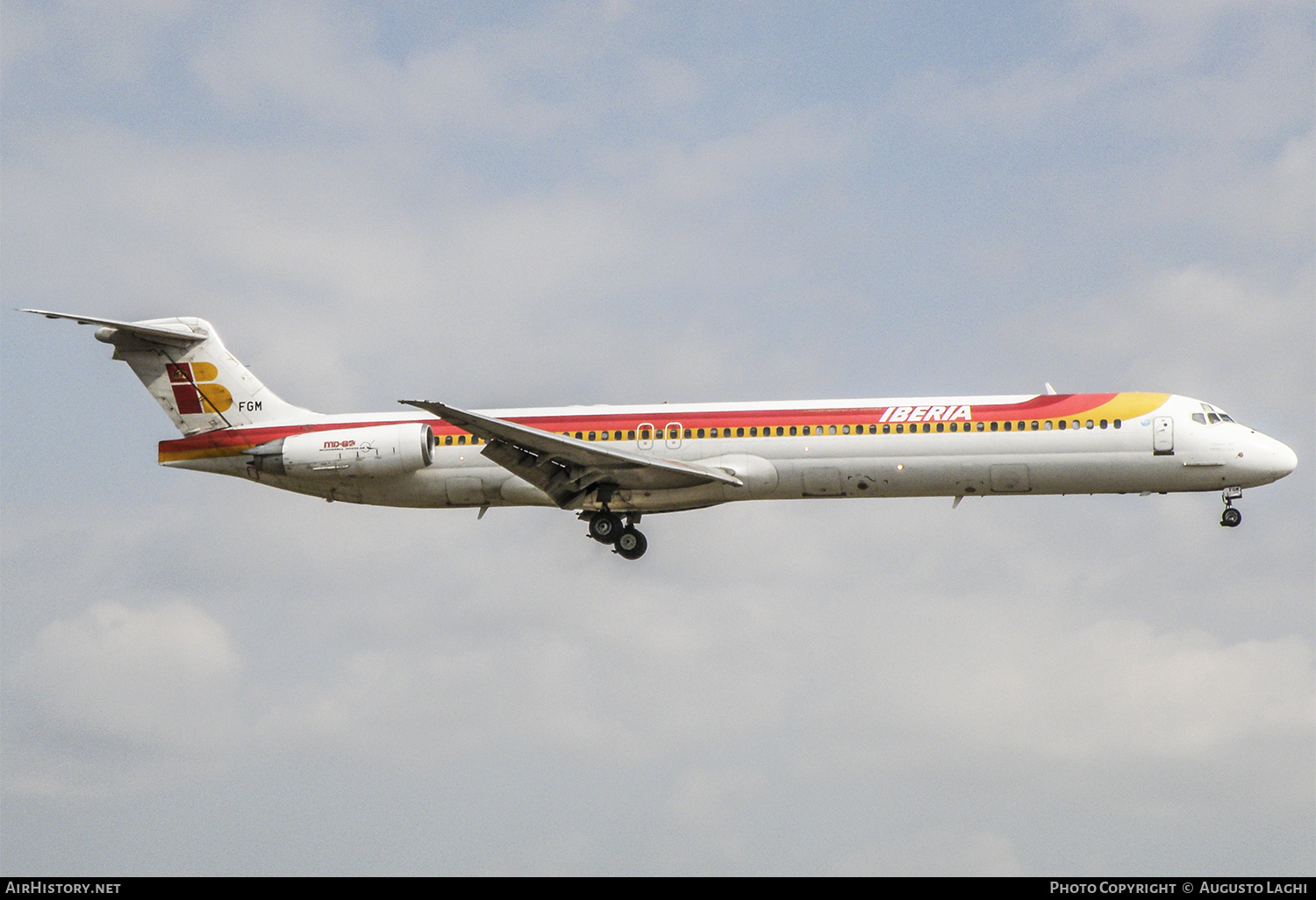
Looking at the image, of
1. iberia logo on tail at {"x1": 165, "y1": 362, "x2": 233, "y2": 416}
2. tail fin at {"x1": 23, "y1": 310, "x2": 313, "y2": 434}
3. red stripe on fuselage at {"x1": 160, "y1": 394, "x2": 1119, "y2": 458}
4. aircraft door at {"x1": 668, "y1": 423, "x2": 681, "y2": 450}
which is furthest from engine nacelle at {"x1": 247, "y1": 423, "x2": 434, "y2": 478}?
aircraft door at {"x1": 668, "y1": 423, "x2": 681, "y2": 450}

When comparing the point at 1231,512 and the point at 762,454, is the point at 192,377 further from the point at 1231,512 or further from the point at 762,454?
the point at 1231,512

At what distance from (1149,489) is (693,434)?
10.7 metres

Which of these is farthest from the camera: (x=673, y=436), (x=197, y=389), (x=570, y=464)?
(x=197, y=389)

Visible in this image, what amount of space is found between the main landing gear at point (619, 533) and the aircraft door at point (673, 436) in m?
2.11

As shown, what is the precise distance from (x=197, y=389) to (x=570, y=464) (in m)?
10.6

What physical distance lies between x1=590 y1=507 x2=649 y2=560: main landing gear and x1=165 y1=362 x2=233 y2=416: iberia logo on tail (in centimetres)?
1009

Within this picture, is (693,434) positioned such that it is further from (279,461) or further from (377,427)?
(279,461)

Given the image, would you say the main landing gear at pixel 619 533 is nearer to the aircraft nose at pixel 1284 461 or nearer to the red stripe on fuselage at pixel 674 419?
the red stripe on fuselage at pixel 674 419

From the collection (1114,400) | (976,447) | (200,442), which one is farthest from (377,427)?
(1114,400)

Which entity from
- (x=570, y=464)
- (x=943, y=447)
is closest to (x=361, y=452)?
(x=570, y=464)

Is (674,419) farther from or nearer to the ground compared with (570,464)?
farther from the ground

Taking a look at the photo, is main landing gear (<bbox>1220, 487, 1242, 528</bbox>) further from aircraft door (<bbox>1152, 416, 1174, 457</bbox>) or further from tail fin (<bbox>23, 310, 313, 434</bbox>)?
tail fin (<bbox>23, 310, 313, 434</bbox>)

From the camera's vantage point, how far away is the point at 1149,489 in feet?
111

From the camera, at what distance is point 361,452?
34.5 metres
